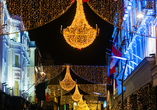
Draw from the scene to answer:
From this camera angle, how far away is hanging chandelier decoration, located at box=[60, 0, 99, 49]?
15.2 m

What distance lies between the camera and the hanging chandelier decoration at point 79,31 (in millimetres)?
15227

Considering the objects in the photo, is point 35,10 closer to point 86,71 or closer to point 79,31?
point 79,31

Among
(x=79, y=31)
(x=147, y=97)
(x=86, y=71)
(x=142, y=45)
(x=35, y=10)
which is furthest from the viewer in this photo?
(x=86, y=71)

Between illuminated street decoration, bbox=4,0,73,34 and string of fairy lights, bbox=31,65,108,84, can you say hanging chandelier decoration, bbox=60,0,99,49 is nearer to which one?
illuminated street decoration, bbox=4,0,73,34

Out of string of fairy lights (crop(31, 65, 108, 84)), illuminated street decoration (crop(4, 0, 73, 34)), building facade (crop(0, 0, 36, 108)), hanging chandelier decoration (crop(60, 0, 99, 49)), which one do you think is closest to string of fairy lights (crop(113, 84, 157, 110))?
hanging chandelier decoration (crop(60, 0, 99, 49))

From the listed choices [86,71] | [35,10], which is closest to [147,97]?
[35,10]

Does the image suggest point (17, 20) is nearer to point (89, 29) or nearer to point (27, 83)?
point (89, 29)

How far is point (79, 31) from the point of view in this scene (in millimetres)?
16250

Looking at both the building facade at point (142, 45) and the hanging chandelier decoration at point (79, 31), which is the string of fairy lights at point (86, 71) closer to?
the building facade at point (142, 45)

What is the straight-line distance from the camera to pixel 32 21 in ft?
40.4

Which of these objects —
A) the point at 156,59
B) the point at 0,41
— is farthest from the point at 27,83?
the point at 156,59

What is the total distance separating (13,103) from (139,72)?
1742cm

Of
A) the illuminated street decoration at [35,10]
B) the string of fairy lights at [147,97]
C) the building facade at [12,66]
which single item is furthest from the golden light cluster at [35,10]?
the building facade at [12,66]

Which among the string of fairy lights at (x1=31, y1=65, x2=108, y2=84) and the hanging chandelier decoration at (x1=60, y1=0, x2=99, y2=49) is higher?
the hanging chandelier decoration at (x1=60, y1=0, x2=99, y2=49)
